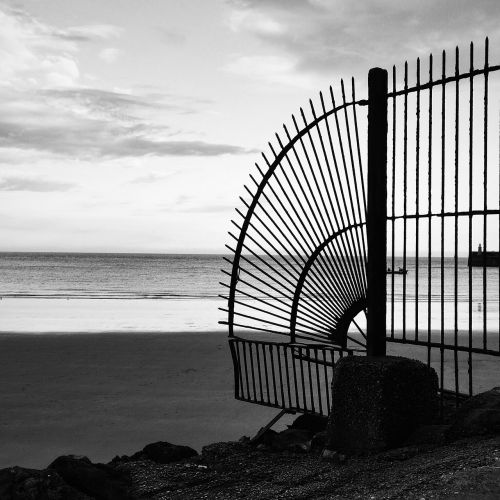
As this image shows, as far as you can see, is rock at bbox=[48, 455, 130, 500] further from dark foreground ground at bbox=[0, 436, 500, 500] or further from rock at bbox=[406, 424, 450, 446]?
rock at bbox=[406, 424, 450, 446]

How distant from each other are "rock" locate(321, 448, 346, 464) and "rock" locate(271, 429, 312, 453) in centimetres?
51

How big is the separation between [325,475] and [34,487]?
6.01 ft

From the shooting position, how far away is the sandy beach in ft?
21.7

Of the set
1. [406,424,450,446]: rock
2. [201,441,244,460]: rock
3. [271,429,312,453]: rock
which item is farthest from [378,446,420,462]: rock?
[201,441,244,460]: rock

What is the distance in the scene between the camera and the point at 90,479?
4.24 metres

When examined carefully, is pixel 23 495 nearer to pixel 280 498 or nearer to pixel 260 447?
pixel 280 498

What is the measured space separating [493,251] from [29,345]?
72.1 m

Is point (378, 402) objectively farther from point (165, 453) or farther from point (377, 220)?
point (165, 453)

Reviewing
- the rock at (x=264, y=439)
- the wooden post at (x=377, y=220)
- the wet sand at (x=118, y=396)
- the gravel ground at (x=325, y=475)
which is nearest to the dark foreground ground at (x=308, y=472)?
the gravel ground at (x=325, y=475)

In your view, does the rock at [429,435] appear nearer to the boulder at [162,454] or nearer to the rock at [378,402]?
the rock at [378,402]

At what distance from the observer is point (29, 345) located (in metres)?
13.6

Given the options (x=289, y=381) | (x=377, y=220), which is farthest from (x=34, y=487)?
(x=289, y=381)

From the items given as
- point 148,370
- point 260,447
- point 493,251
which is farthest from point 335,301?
point 493,251

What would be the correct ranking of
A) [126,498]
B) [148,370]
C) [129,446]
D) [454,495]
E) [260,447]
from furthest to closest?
[148,370]
[129,446]
[260,447]
[126,498]
[454,495]
